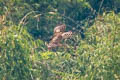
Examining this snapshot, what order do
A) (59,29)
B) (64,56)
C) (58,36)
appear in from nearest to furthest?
(64,56) → (58,36) → (59,29)

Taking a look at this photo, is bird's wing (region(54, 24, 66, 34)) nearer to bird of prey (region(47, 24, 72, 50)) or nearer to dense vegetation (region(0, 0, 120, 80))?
bird of prey (region(47, 24, 72, 50))

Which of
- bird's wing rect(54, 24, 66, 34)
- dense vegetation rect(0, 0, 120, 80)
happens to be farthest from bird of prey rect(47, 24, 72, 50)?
dense vegetation rect(0, 0, 120, 80)

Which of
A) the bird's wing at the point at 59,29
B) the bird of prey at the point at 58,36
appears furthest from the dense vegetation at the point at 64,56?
the bird's wing at the point at 59,29

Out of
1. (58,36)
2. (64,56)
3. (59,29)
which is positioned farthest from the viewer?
(59,29)

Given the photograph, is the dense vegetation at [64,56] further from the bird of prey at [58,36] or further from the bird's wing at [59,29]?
the bird's wing at [59,29]

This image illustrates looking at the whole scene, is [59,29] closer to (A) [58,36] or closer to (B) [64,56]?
(A) [58,36]

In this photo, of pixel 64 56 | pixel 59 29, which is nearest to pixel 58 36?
pixel 59 29

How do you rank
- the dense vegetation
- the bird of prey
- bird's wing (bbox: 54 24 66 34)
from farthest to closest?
bird's wing (bbox: 54 24 66 34) → the bird of prey → the dense vegetation

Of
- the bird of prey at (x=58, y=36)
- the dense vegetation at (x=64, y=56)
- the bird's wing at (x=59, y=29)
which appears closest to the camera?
the dense vegetation at (x=64, y=56)

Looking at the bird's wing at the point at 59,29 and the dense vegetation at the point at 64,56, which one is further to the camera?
the bird's wing at the point at 59,29

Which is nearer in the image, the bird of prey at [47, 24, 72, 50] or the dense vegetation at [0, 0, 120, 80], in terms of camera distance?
the dense vegetation at [0, 0, 120, 80]

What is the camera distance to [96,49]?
858cm

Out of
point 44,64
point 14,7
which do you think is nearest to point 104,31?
point 44,64

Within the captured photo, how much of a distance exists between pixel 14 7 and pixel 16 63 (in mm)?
2144
